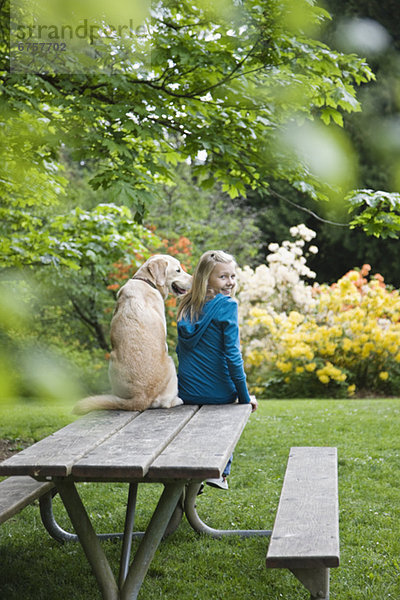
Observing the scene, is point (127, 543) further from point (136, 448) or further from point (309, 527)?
point (309, 527)

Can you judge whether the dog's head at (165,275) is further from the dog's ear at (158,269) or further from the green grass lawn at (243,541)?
the green grass lawn at (243,541)

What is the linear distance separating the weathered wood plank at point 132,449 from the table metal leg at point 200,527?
2.65ft

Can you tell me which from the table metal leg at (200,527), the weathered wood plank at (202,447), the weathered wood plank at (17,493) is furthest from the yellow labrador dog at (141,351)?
the table metal leg at (200,527)

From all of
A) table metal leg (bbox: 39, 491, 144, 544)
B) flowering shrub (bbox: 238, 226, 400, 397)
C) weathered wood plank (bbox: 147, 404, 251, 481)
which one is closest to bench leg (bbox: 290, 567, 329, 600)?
weathered wood plank (bbox: 147, 404, 251, 481)

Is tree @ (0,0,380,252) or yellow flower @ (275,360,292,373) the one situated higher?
tree @ (0,0,380,252)

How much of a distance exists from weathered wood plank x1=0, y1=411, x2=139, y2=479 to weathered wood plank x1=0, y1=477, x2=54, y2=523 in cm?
40

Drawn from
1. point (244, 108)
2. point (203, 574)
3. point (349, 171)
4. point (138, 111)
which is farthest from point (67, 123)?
point (203, 574)

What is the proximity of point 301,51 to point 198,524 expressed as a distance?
11.7ft

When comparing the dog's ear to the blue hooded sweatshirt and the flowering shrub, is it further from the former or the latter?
the flowering shrub

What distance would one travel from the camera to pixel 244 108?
5.40 meters

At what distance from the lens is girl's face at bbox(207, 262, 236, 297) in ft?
12.6

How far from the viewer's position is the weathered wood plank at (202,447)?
7.93 feet

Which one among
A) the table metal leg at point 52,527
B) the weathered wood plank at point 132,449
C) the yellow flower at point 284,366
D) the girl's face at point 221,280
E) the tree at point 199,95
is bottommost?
the yellow flower at point 284,366

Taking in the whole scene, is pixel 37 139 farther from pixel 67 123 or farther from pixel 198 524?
pixel 198 524
